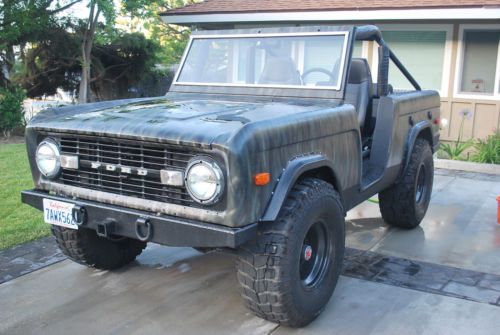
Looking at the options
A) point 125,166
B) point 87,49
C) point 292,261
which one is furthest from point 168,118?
point 87,49

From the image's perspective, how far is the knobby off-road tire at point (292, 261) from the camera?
116 inches

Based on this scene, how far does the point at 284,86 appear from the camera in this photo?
13.5 ft

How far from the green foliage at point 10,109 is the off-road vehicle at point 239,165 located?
730 cm

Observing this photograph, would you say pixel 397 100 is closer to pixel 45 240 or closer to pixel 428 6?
pixel 45 240

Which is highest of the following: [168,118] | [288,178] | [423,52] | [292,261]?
[423,52]

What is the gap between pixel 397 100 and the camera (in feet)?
15.0

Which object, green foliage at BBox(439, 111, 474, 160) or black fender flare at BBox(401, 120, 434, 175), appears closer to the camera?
black fender flare at BBox(401, 120, 434, 175)

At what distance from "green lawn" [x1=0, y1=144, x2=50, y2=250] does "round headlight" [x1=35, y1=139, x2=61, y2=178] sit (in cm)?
160

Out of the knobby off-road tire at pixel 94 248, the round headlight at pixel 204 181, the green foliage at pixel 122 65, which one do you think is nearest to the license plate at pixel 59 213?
the knobby off-road tire at pixel 94 248

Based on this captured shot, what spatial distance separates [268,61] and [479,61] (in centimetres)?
735

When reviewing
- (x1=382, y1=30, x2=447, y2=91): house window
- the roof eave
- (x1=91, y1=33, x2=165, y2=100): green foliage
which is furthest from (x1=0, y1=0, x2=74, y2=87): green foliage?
(x1=382, y1=30, x2=447, y2=91): house window

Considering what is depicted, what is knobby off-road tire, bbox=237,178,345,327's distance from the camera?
2.95m

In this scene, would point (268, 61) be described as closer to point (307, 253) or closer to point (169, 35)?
point (307, 253)

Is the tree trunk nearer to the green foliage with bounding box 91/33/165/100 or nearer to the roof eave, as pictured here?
the green foliage with bounding box 91/33/165/100
